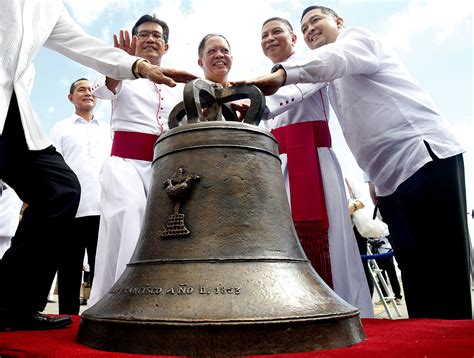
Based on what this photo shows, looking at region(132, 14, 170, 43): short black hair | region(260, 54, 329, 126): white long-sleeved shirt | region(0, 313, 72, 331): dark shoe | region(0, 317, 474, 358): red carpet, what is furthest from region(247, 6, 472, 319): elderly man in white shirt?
region(0, 313, 72, 331): dark shoe

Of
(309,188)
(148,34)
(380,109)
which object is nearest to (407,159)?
(380,109)

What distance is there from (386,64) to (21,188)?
2.34 meters

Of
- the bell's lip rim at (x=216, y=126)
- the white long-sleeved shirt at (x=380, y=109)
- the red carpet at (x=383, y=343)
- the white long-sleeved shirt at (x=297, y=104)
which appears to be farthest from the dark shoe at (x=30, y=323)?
the white long-sleeved shirt at (x=380, y=109)

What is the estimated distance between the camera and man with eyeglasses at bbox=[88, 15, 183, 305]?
9.66 feet

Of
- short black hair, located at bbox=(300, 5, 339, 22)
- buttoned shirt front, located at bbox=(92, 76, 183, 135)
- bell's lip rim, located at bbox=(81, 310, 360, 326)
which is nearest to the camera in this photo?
bell's lip rim, located at bbox=(81, 310, 360, 326)

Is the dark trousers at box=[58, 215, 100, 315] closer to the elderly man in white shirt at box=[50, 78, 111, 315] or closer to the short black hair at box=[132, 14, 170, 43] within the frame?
the elderly man in white shirt at box=[50, 78, 111, 315]

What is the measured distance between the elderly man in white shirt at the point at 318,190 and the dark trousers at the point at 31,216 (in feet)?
4.43

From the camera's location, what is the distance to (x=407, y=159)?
9.46 feet

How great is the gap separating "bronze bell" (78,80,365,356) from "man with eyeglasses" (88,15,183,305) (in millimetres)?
949

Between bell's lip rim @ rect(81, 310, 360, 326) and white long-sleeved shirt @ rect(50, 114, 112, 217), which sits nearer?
bell's lip rim @ rect(81, 310, 360, 326)

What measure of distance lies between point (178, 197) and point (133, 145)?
56.9 inches

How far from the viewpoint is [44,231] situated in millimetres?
2361

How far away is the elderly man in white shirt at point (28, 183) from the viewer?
233 centimetres

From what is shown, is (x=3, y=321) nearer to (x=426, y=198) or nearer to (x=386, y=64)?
(x=426, y=198)
